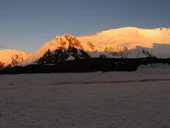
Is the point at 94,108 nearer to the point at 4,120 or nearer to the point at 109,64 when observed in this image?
the point at 4,120

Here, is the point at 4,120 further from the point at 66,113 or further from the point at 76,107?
the point at 76,107

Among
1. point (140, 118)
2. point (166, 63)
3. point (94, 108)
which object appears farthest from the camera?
point (166, 63)

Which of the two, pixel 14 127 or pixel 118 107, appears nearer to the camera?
pixel 14 127

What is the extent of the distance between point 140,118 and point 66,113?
3382mm

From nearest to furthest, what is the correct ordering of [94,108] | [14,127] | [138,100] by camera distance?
1. [14,127]
2. [94,108]
3. [138,100]

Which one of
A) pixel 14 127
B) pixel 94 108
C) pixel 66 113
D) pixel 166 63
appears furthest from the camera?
pixel 166 63

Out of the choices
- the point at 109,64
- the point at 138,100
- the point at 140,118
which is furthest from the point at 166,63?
the point at 140,118

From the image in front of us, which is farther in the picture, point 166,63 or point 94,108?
point 166,63

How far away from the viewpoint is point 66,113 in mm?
15844

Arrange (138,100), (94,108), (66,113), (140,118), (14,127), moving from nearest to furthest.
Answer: (14,127), (140,118), (66,113), (94,108), (138,100)

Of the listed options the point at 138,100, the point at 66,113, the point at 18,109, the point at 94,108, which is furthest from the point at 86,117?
the point at 138,100

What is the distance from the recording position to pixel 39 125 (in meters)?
13.1

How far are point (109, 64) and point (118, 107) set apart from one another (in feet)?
204

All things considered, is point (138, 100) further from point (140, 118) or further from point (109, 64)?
point (109, 64)
